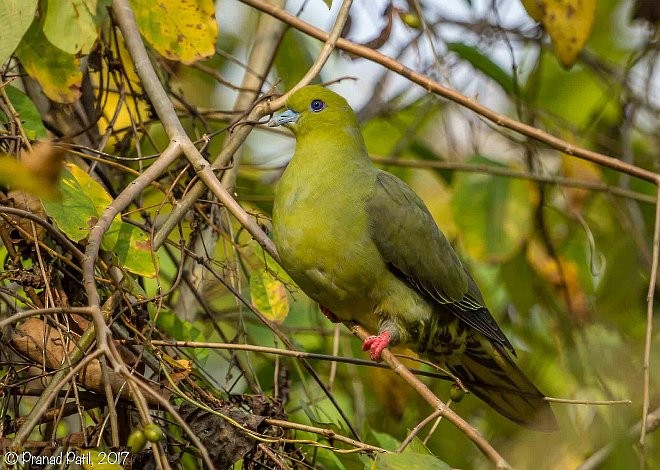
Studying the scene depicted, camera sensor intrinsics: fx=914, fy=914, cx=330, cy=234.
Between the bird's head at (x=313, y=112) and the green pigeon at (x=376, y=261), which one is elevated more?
the bird's head at (x=313, y=112)

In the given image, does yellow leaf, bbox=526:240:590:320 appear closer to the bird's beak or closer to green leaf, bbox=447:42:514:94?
green leaf, bbox=447:42:514:94

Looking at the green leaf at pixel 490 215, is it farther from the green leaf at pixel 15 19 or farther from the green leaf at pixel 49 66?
the green leaf at pixel 15 19

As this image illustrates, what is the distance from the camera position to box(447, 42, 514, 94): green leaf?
4254 mm

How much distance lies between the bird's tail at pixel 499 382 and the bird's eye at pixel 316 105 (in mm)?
1188

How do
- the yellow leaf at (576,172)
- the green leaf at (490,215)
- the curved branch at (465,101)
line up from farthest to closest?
the yellow leaf at (576,172) < the green leaf at (490,215) < the curved branch at (465,101)

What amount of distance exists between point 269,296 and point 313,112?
87cm

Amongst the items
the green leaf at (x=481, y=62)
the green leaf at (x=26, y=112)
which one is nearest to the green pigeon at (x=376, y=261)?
the green leaf at (x=481, y=62)

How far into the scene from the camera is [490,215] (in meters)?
4.44

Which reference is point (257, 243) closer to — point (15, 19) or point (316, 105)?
point (316, 105)

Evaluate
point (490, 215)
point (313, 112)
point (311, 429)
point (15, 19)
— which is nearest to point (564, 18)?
point (313, 112)

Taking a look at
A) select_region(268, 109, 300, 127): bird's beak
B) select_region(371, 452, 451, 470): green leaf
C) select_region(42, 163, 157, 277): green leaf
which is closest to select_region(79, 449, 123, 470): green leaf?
select_region(371, 452, 451, 470): green leaf

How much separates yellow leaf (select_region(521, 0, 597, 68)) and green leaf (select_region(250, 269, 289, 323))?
135cm

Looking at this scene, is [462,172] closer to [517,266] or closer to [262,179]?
[517,266]

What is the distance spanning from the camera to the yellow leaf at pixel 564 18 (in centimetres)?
329
